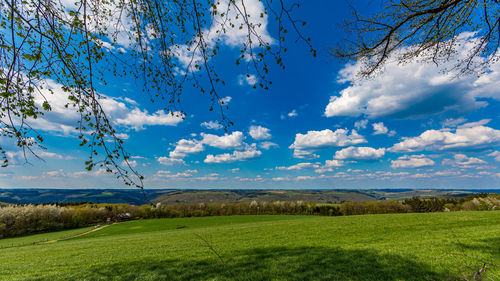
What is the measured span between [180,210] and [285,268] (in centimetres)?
7229

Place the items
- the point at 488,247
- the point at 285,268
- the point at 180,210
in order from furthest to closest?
the point at 180,210, the point at 488,247, the point at 285,268

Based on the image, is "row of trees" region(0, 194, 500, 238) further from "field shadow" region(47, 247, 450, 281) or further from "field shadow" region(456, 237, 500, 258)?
"field shadow" region(456, 237, 500, 258)

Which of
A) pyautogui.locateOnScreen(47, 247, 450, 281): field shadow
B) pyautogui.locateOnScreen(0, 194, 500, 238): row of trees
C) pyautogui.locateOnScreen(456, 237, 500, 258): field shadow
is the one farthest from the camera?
pyautogui.locateOnScreen(0, 194, 500, 238): row of trees

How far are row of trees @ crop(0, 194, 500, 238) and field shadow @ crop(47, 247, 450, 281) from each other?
2977 centimetres

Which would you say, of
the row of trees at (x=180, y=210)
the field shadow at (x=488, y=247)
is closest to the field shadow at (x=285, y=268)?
the field shadow at (x=488, y=247)

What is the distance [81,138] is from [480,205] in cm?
6020

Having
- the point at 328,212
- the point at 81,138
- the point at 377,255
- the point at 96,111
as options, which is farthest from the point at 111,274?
the point at 328,212

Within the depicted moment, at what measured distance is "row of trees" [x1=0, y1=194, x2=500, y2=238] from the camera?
4412 cm

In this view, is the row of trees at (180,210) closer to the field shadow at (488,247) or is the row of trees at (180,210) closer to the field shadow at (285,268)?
the field shadow at (285,268)

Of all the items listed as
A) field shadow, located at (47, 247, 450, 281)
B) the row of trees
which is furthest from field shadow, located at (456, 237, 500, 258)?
the row of trees

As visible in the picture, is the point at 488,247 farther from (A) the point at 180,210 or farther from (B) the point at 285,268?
(A) the point at 180,210

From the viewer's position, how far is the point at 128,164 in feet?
14.1

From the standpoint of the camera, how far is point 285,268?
18.9 ft

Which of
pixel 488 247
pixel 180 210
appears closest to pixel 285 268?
pixel 488 247
